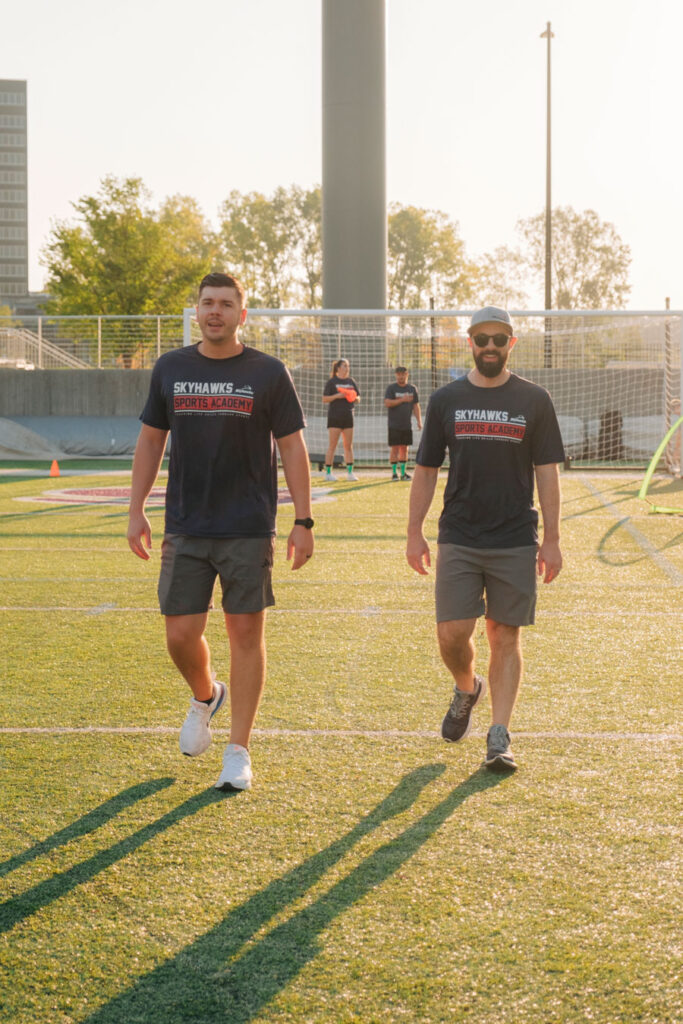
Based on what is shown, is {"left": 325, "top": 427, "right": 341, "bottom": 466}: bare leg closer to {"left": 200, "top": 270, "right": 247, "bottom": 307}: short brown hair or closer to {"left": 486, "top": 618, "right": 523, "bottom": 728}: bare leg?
{"left": 486, "top": 618, "right": 523, "bottom": 728}: bare leg

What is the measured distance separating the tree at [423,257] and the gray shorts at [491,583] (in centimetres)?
9227

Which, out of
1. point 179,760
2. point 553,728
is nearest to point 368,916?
point 179,760

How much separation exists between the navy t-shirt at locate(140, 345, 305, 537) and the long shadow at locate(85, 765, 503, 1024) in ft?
4.32

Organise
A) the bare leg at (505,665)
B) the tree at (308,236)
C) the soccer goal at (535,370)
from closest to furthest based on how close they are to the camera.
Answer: the bare leg at (505,665), the soccer goal at (535,370), the tree at (308,236)

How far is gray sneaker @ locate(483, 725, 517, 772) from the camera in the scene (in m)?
4.79

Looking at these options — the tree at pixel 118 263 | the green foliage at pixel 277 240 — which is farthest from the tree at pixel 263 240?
the tree at pixel 118 263

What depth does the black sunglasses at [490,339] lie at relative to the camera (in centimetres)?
479

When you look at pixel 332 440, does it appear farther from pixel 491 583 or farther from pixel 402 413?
pixel 491 583

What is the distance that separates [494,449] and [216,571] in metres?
1.25

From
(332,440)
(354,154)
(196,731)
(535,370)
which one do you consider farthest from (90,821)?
(354,154)

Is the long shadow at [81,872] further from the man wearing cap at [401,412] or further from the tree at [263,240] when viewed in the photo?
the tree at [263,240]

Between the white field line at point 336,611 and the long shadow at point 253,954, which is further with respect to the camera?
the white field line at point 336,611

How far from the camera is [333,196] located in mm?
32938

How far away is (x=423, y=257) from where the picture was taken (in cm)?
9625
